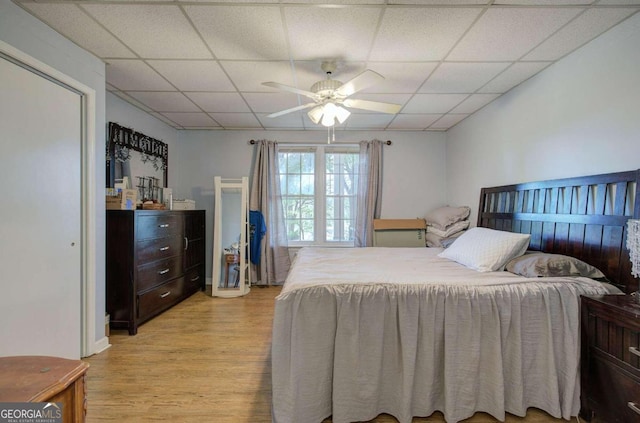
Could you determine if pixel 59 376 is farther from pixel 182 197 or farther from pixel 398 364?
pixel 182 197

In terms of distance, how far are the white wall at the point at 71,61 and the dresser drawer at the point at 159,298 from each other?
0.44 metres

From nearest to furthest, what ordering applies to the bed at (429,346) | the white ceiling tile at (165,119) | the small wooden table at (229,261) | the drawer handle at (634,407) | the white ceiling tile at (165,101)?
1. the drawer handle at (634,407)
2. the bed at (429,346)
3. the white ceiling tile at (165,101)
4. the white ceiling tile at (165,119)
5. the small wooden table at (229,261)

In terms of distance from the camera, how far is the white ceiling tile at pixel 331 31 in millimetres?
1779

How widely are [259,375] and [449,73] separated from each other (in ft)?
9.77

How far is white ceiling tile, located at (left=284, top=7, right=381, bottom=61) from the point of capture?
1779 mm

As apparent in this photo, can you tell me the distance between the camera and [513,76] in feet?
8.59

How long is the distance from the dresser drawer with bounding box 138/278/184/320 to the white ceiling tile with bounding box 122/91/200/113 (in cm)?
211

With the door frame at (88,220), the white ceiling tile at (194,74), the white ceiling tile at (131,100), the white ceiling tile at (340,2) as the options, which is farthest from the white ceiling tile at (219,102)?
the white ceiling tile at (340,2)

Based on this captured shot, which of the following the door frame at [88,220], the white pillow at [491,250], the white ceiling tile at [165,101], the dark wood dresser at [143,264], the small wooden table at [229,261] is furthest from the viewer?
the small wooden table at [229,261]

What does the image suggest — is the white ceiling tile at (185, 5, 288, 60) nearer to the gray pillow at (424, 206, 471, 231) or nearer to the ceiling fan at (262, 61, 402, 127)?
the ceiling fan at (262, 61, 402, 127)

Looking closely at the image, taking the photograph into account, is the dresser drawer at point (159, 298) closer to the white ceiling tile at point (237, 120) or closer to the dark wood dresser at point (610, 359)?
the white ceiling tile at point (237, 120)

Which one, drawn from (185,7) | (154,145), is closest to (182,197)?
(154,145)

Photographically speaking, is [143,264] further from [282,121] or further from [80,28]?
[282,121]

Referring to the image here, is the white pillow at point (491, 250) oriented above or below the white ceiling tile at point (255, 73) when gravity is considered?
below
